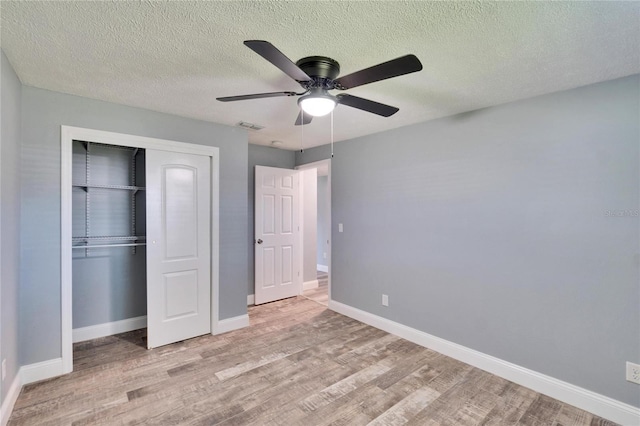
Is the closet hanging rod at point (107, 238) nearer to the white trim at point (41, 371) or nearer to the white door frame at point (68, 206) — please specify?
the white door frame at point (68, 206)

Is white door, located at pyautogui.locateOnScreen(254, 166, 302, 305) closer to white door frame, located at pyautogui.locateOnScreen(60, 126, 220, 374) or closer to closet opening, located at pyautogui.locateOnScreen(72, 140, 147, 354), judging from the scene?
closet opening, located at pyautogui.locateOnScreen(72, 140, 147, 354)

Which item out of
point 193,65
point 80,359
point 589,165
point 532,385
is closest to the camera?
point 193,65

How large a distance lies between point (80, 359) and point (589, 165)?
180 inches

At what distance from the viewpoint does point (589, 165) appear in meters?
2.22

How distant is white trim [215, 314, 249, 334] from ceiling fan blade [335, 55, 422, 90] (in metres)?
2.88

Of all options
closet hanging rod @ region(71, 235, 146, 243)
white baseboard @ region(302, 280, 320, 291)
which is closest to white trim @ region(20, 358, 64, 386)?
closet hanging rod @ region(71, 235, 146, 243)

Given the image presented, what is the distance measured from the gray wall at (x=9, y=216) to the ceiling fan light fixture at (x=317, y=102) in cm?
184

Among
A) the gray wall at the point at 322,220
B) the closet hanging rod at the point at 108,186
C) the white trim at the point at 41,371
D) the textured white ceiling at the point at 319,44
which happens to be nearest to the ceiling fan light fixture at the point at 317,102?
the textured white ceiling at the point at 319,44

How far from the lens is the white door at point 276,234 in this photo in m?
4.48

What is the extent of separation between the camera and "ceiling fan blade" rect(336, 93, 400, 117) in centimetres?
191

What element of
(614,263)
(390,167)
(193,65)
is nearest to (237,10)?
(193,65)

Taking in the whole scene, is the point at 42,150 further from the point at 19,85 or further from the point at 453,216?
the point at 453,216

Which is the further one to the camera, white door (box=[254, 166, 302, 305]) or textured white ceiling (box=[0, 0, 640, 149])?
white door (box=[254, 166, 302, 305])

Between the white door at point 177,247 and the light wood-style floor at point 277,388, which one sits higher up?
the white door at point 177,247
